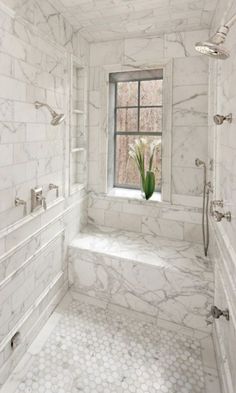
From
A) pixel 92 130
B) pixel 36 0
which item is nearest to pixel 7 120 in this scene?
pixel 36 0

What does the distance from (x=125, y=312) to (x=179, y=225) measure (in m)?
0.95

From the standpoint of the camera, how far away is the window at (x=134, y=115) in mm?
2609

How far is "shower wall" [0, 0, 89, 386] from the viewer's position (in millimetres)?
1493

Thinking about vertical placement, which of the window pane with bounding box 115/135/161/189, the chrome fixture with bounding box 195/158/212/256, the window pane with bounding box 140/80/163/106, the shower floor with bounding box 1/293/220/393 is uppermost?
the window pane with bounding box 140/80/163/106

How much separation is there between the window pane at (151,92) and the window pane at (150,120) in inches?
2.8

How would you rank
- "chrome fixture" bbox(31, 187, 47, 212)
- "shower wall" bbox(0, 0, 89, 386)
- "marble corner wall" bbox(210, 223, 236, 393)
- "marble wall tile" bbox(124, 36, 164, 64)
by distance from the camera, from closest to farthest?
1. "marble corner wall" bbox(210, 223, 236, 393)
2. "shower wall" bbox(0, 0, 89, 386)
3. "chrome fixture" bbox(31, 187, 47, 212)
4. "marble wall tile" bbox(124, 36, 164, 64)

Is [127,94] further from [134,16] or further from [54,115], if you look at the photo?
[54,115]

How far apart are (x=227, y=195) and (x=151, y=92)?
63.9 inches

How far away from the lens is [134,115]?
272 cm

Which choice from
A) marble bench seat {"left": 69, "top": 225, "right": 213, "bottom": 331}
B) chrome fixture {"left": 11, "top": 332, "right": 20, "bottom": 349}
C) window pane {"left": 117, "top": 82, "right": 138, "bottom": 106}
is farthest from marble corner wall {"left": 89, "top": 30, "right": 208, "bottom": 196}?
chrome fixture {"left": 11, "top": 332, "right": 20, "bottom": 349}

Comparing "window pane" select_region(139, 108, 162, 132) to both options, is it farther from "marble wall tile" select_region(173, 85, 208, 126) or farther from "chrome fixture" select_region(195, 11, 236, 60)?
"chrome fixture" select_region(195, 11, 236, 60)

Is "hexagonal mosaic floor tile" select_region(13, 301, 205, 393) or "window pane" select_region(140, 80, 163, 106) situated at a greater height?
"window pane" select_region(140, 80, 163, 106)

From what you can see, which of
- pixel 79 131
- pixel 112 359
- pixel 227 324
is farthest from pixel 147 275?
pixel 79 131

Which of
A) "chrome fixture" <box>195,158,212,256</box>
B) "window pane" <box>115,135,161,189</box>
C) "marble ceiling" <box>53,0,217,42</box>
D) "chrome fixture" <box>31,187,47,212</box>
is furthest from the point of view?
"window pane" <box>115,135,161,189</box>
